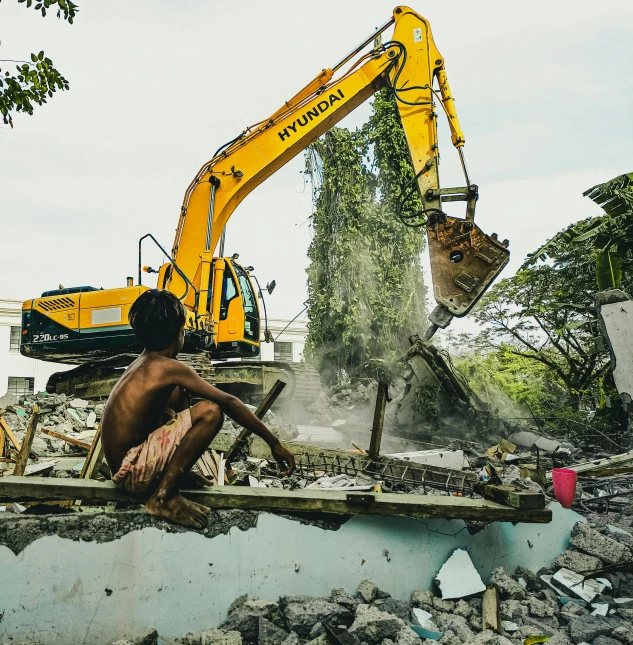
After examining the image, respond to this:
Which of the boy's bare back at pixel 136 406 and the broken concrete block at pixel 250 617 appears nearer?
the broken concrete block at pixel 250 617

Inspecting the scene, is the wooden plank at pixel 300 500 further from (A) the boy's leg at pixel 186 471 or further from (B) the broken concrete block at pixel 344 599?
(B) the broken concrete block at pixel 344 599

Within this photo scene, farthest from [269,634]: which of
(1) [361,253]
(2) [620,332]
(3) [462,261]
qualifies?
(1) [361,253]

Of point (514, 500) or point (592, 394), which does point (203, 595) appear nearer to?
point (514, 500)

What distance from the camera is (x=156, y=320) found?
3.00 m

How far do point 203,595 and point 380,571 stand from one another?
37.1 inches

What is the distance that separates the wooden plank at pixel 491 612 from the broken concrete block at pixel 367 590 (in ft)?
1.83

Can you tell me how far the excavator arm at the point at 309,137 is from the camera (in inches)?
311

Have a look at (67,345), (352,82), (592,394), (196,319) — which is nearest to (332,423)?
(196,319)

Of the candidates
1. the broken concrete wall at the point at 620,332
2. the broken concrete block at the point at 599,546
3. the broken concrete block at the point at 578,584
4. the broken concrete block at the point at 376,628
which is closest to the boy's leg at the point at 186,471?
the broken concrete block at the point at 376,628

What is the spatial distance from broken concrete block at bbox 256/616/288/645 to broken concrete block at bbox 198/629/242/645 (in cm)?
10

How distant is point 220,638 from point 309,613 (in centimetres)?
42

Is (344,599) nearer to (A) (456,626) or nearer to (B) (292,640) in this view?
(B) (292,640)

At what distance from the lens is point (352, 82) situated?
882cm

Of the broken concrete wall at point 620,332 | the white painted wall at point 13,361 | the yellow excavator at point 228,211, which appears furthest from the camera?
the white painted wall at point 13,361
